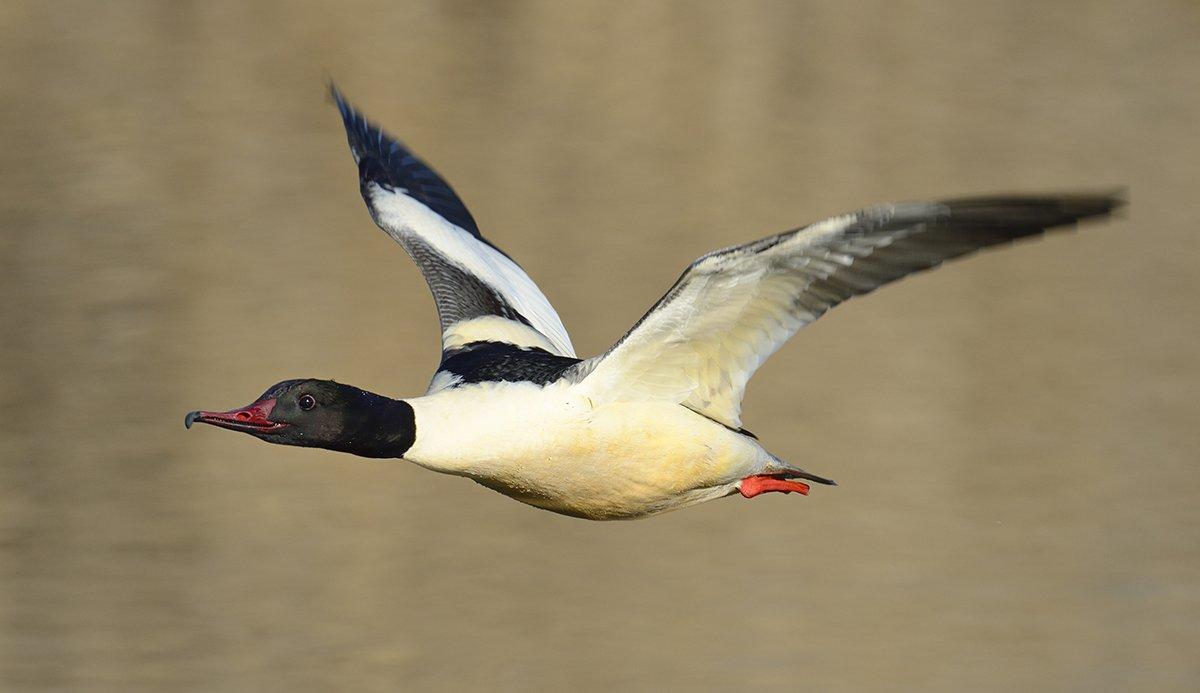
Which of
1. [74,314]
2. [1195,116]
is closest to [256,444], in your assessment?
[74,314]

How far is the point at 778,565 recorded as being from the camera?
7.93 metres

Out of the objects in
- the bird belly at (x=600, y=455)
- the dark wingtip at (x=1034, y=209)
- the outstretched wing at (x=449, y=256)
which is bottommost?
the bird belly at (x=600, y=455)

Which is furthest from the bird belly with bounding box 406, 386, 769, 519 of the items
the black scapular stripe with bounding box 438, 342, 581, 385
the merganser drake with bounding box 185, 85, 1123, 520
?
the black scapular stripe with bounding box 438, 342, 581, 385

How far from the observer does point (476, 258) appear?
21.1ft

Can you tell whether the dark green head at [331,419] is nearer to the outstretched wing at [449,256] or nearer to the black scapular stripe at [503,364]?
the black scapular stripe at [503,364]

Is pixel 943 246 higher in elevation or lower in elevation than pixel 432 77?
lower

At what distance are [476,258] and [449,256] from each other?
0.13 meters

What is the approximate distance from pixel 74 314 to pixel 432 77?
11.4ft

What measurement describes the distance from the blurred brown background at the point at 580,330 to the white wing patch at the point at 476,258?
1607mm

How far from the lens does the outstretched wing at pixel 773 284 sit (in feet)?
13.6

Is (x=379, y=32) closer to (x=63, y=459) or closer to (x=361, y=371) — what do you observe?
(x=361, y=371)

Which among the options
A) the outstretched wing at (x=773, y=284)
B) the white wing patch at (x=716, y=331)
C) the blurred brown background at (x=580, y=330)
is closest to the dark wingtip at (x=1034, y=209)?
the outstretched wing at (x=773, y=284)

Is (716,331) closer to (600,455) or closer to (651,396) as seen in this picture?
(651,396)

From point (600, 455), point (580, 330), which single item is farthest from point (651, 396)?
point (580, 330)
